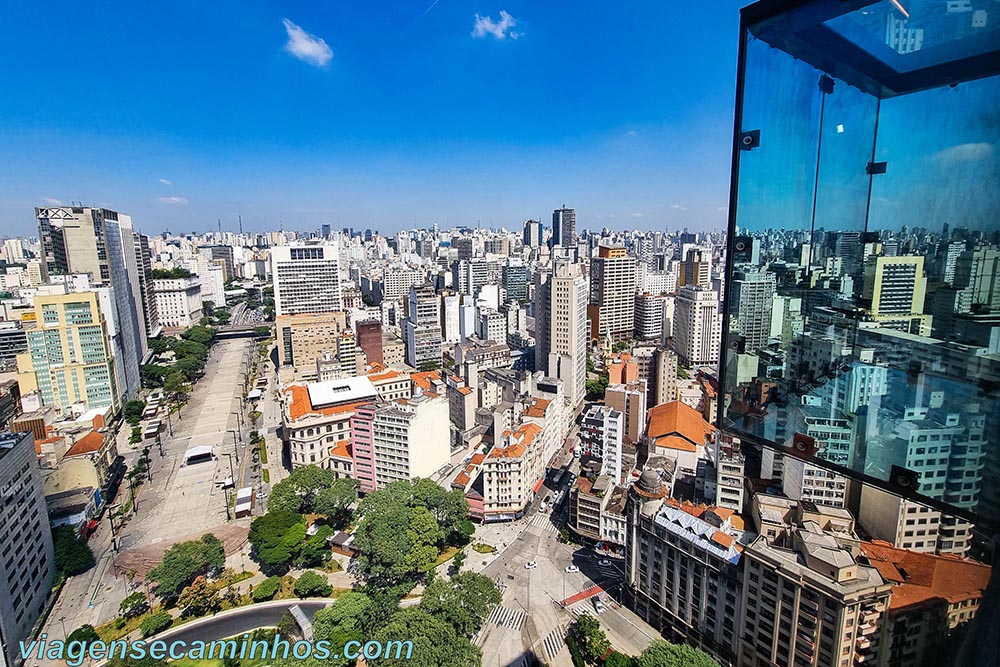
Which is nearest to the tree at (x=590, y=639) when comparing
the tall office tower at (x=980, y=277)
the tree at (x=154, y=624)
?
the tree at (x=154, y=624)

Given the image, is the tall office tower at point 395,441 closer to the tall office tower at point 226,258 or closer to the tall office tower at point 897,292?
the tall office tower at point 897,292

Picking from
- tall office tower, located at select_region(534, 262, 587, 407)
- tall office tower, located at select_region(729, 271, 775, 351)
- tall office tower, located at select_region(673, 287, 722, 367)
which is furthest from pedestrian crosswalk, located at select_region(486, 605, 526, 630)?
tall office tower, located at select_region(673, 287, 722, 367)

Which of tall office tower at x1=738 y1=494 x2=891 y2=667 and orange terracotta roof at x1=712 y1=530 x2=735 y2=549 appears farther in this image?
orange terracotta roof at x1=712 y1=530 x2=735 y2=549

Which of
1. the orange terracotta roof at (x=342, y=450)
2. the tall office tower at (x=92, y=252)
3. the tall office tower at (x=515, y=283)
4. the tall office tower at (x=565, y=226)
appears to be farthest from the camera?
the tall office tower at (x=565, y=226)

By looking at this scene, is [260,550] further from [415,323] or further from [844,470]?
[415,323]

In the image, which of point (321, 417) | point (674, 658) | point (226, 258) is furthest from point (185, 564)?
point (226, 258)

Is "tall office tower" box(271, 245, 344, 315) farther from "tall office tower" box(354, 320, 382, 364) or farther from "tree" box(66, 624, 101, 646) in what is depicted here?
"tree" box(66, 624, 101, 646)

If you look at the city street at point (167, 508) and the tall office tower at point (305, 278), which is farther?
the tall office tower at point (305, 278)
